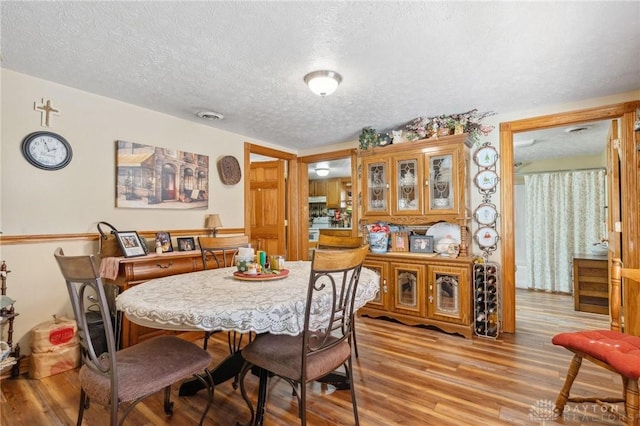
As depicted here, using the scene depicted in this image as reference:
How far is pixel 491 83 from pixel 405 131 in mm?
1139

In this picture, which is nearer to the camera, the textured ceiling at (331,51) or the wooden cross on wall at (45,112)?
the textured ceiling at (331,51)

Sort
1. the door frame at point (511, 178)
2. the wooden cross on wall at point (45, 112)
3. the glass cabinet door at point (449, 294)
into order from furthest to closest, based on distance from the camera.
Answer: the glass cabinet door at point (449, 294) < the door frame at point (511, 178) < the wooden cross on wall at point (45, 112)

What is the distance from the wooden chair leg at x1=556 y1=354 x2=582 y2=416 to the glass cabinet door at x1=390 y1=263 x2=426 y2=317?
1463 millimetres

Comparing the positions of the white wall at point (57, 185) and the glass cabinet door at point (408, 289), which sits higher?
the white wall at point (57, 185)

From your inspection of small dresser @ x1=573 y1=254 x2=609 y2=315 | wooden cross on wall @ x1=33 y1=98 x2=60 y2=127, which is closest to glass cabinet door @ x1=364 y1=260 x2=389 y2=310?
small dresser @ x1=573 y1=254 x2=609 y2=315

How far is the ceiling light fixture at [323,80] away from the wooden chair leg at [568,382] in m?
2.29

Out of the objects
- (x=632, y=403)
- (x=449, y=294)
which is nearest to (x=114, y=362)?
(x=632, y=403)

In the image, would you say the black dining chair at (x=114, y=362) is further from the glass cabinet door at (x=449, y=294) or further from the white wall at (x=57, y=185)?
the glass cabinet door at (x=449, y=294)

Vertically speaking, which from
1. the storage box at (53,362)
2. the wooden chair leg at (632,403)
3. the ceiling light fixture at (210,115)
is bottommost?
the storage box at (53,362)

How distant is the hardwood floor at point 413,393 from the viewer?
5.81 feet

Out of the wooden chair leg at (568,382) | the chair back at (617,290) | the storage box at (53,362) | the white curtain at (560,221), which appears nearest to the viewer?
the wooden chair leg at (568,382)

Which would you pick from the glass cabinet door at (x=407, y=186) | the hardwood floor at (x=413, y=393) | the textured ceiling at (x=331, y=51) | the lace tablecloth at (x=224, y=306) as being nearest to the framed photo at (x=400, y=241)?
the glass cabinet door at (x=407, y=186)

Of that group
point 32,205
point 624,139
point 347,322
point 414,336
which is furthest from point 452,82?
point 32,205

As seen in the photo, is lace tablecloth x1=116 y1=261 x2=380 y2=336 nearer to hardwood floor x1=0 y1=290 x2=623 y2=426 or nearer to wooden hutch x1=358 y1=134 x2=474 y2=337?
hardwood floor x1=0 y1=290 x2=623 y2=426
